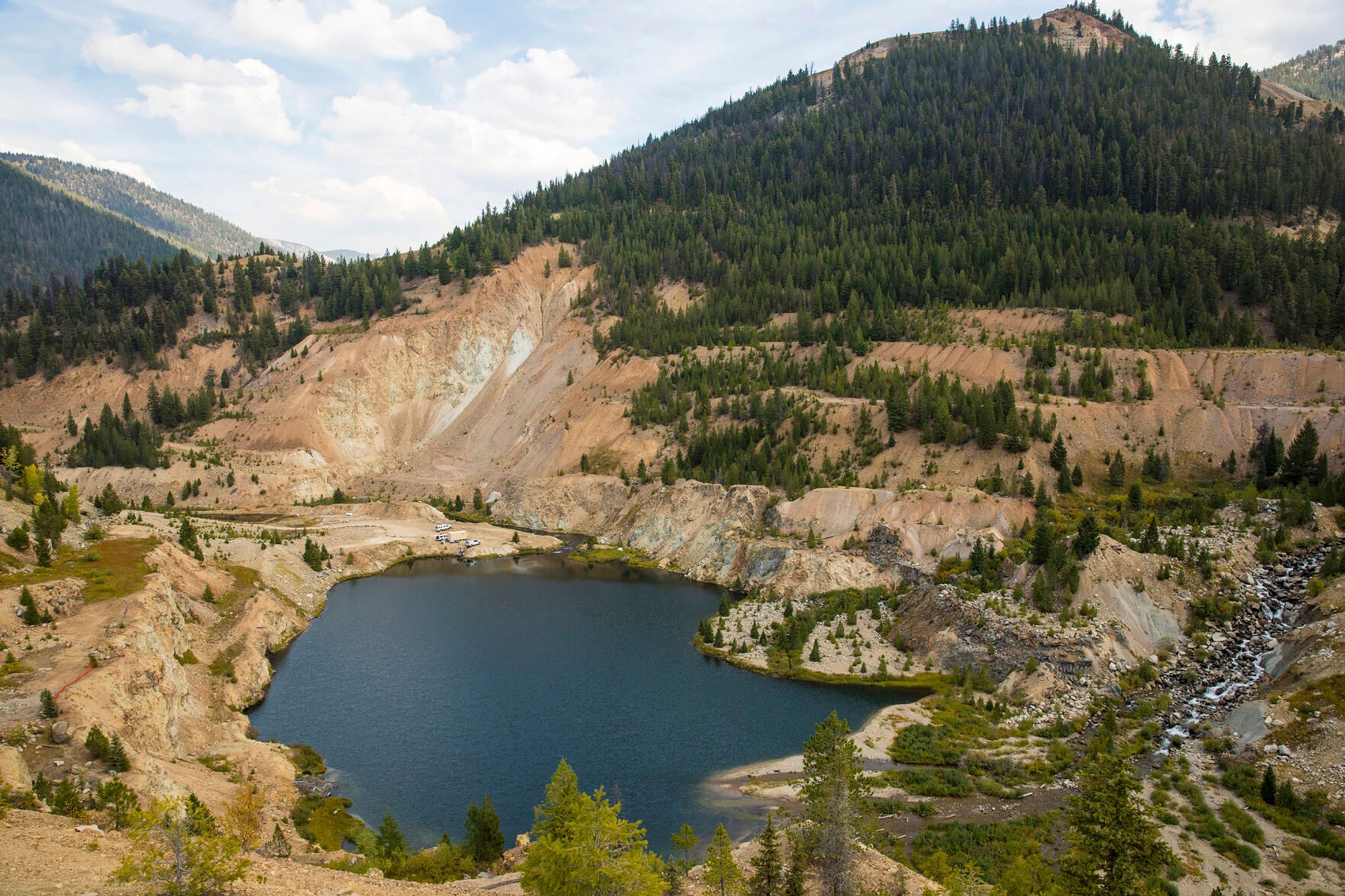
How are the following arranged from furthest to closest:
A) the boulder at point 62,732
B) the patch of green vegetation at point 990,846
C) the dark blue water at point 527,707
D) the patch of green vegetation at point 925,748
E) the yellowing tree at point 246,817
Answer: the patch of green vegetation at point 925,748 → the dark blue water at point 527,707 → the boulder at point 62,732 → the patch of green vegetation at point 990,846 → the yellowing tree at point 246,817

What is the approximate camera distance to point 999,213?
143 m

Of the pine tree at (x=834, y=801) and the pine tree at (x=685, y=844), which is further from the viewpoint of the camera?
the pine tree at (x=685, y=844)

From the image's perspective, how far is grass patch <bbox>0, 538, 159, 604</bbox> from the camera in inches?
2008

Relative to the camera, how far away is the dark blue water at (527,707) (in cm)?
4231

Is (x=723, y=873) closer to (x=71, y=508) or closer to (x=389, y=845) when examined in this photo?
(x=389, y=845)

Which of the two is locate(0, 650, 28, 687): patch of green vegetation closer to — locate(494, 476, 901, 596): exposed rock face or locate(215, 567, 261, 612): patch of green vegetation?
locate(215, 567, 261, 612): patch of green vegetation

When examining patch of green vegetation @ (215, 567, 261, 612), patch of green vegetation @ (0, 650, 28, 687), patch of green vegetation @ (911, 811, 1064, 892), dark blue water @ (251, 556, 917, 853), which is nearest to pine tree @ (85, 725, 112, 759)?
patch of green vegetation @ (0, 650, 28, 687)

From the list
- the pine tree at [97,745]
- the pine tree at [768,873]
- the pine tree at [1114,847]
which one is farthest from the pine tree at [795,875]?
the pine tree at [97,745]

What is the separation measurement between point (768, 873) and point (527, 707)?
2772cm

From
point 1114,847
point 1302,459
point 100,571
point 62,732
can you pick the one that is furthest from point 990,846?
point 100,571

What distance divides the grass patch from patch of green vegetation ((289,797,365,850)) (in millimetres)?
21935

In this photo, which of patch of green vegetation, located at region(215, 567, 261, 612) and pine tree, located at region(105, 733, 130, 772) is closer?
pine tree, located at region(105, 733, 130, 772)

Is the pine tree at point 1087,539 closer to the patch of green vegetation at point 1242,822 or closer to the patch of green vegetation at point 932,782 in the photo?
the patch of green vegetation at point 932,782

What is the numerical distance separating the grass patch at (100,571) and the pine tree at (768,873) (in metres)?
44.6
